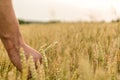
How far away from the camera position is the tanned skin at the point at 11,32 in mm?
1535

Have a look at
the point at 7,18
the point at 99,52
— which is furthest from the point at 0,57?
the point at 99,52

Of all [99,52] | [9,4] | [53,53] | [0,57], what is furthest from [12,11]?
[53,53]

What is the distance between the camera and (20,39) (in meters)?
1.62

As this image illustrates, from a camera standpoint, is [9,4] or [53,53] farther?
[53,53]

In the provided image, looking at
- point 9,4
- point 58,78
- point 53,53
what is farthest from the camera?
point 53,53

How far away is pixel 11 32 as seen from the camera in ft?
5.16

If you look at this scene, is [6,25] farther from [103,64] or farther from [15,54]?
[103,64]

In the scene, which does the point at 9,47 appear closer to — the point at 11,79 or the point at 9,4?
the point at 9,4

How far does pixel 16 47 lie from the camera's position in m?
1.61

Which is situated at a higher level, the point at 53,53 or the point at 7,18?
the point at 7,18

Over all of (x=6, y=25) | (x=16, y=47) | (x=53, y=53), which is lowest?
(x=53, y=53)

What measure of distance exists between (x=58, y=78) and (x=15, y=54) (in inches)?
15.2

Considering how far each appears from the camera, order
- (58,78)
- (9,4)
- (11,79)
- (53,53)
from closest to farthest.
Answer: (11,79)
(58,78)
(9,4)
(53,53)

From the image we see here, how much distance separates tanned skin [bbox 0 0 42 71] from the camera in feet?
5.04
